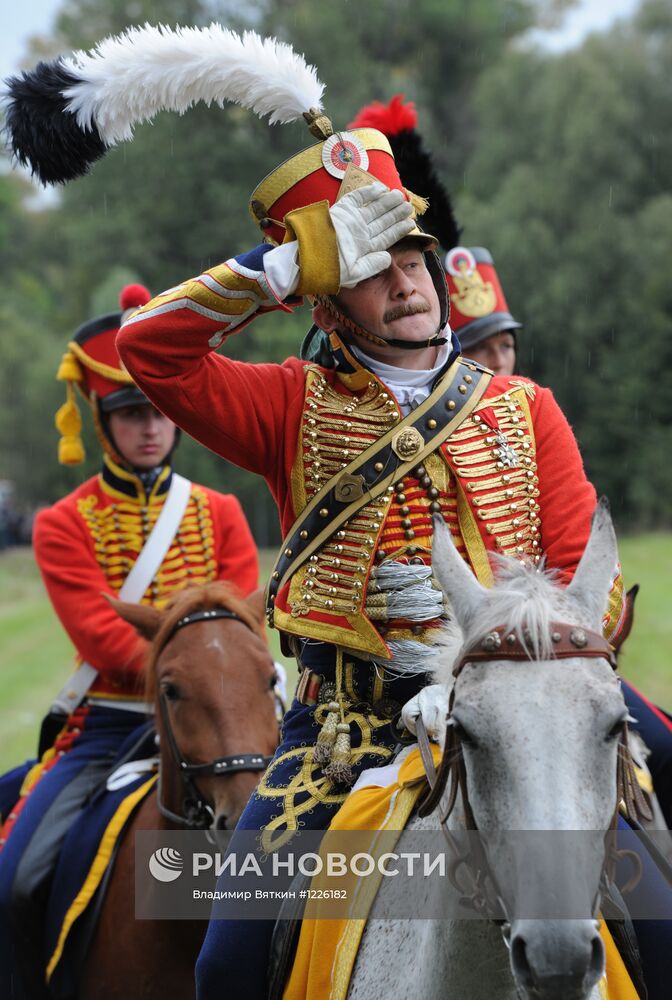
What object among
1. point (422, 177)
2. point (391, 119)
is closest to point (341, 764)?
point (422, 177)

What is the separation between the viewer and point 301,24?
1499 inches

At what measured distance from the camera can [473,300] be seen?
709 cm

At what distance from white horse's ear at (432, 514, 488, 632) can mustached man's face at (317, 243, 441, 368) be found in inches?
39.3

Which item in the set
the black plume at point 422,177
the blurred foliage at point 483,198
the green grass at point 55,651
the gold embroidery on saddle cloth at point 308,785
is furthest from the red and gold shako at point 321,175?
the blurred foliage at point 483,198

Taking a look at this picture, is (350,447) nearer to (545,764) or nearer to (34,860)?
(545,764)

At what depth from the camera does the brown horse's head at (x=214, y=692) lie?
478 centimetres

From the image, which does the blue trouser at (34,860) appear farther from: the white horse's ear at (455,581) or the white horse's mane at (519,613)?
the white horse's ear at (455,581)

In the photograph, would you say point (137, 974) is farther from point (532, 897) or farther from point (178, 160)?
point (178, 160)

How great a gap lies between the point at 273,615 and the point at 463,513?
0.62 meters

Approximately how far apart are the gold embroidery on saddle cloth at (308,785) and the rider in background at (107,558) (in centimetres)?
231

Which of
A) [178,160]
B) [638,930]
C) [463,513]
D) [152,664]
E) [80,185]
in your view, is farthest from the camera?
[80,185]

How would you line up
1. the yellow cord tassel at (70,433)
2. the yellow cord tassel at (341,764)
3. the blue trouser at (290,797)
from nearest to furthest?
the blue trouser at (290,797)
the yellow cord tassel at (341,764)
the yellow cord tassel at (70,433)

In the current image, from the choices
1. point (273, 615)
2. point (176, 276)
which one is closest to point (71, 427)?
point (273, 615)

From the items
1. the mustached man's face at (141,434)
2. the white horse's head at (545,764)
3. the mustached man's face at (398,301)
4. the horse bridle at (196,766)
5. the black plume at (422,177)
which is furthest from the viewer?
the mustached man's face at (141,434)
